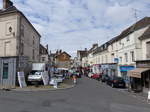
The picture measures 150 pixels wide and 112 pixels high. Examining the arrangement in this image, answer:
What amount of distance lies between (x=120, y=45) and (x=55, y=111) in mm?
25507

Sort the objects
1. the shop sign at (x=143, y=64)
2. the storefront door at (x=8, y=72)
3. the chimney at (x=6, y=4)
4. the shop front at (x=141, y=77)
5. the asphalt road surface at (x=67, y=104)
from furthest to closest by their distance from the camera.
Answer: the chimney at (x=6, y=4)
the storefront door at (x=8, y=72)
the shop sign at (x=143, y=64)
the shop front at (x=141, y=77)
the asphalt road surface at (x=67, y=104)

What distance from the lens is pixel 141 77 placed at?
22.4 meters

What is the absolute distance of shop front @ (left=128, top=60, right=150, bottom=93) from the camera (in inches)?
820

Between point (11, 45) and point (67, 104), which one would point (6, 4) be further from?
point (67, 104)

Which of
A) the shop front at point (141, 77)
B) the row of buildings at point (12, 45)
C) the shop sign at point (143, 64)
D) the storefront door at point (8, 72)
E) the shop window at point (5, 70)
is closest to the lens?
the shop front at point (141, 77)

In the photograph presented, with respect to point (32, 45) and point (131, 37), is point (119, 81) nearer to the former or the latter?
point (131, 37)

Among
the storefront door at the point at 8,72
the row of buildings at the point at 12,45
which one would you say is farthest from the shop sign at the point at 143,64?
the storefront door at the point at 8,72

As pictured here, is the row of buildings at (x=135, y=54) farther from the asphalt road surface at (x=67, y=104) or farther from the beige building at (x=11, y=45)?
the beige building at (x=11, y=45)

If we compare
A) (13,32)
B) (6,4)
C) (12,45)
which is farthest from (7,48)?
(6,4)

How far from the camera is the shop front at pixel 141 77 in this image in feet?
68.3

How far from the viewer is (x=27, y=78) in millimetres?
27438

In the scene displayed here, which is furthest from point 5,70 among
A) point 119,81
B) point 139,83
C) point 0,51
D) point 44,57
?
point 44,57

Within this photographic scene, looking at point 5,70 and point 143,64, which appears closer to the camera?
point 143,64

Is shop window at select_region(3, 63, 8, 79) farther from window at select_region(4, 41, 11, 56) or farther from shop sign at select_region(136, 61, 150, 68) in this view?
shop sign at select_region(136, 61, 150, 68)
